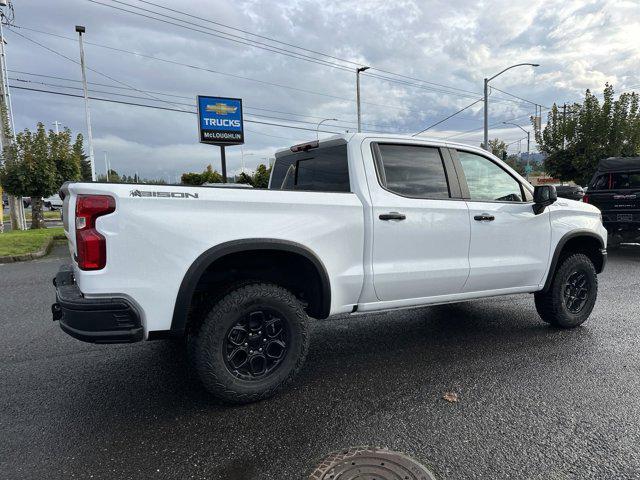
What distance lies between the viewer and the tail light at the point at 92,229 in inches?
98.5

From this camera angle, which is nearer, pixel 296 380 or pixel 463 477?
pixel 463 477

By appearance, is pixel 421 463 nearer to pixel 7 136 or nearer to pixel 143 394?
pixel 143 394

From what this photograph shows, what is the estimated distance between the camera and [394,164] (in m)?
3.65

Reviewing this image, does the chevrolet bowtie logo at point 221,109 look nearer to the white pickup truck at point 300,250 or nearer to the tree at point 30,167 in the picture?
the tree at point 30,167

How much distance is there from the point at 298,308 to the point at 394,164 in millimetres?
1446

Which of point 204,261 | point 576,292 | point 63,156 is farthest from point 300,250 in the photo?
point 63,156

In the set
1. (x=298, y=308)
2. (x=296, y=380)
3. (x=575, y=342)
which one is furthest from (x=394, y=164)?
(x=575, y=342)

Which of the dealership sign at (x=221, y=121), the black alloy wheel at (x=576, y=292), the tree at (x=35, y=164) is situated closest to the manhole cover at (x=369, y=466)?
the black alloy wheel at (x=576, y=292)

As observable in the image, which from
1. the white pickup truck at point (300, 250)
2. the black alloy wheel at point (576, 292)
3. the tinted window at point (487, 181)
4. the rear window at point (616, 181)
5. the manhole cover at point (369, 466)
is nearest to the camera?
the manhole cover at point (369, 466)

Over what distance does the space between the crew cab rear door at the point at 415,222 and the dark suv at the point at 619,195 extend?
7819 millimetres

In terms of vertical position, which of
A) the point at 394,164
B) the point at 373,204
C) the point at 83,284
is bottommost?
the point at 83,284

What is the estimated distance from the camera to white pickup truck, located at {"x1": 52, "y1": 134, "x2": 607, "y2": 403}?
8.43 feet

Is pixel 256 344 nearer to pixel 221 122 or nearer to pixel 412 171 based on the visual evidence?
pixel 412 171

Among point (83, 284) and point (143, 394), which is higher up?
point (83, 284)
